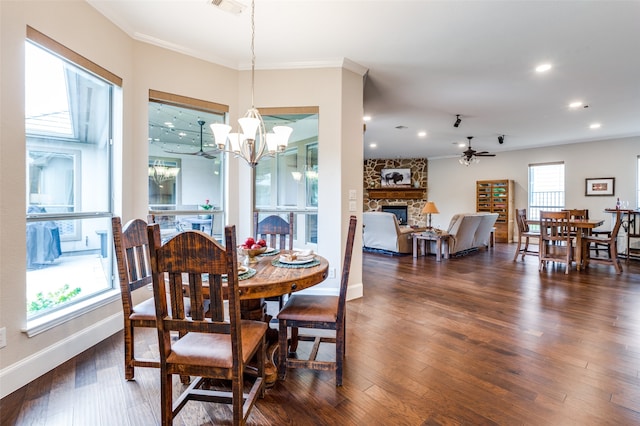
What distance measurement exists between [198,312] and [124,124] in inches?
94.9

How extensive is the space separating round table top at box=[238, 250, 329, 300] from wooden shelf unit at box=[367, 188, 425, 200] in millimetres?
9109

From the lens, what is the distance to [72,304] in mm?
2471

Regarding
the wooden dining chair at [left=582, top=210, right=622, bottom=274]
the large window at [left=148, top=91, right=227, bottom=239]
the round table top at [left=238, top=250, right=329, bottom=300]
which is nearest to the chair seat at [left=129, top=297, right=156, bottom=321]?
the round table top at [left=238, top=250, right=329, bottom=300]

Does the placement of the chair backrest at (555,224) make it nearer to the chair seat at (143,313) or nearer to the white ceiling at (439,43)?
the white ceiling at (439,43)

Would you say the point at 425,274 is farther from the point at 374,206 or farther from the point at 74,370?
the point at 374,206

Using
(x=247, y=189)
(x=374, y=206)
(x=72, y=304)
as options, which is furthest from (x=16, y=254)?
(x=374, y=206)

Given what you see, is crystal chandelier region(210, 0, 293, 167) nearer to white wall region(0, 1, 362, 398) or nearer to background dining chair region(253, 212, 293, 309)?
background dining chair region(253, 212, 293, 309)

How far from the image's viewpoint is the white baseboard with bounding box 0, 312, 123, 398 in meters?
1.88

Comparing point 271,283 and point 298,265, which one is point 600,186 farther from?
point 271,283

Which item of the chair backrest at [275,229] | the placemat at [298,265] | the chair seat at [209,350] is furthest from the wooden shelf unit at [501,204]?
the chair seat at [209,350]

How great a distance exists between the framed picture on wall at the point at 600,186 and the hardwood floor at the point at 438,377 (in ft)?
16.6

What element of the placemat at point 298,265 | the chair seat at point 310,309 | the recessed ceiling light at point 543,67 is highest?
the recessed ceiling light at point 543,67

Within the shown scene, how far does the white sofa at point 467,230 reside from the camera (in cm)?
620

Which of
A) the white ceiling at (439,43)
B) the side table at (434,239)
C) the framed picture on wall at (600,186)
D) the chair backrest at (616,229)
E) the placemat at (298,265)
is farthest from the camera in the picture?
the framed picture on wall at (600,186)
